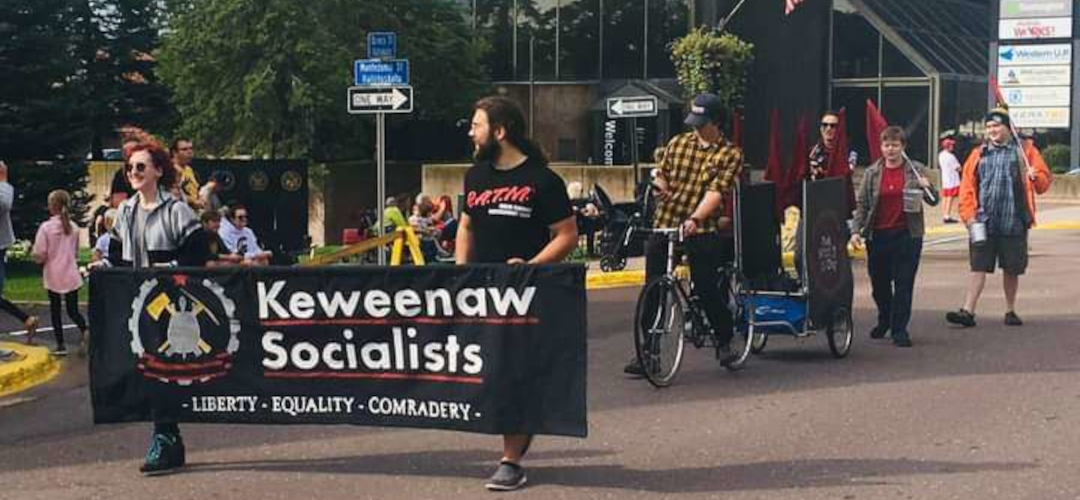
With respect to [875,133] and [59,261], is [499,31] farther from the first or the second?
[875,133]

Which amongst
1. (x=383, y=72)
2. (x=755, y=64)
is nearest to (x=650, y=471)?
(x=383, y=72)

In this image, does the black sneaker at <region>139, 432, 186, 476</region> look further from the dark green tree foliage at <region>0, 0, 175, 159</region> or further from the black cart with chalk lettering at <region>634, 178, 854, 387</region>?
the dark green tree foliage at <region>0, 0, 175, 159</region>

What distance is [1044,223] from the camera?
102 feet

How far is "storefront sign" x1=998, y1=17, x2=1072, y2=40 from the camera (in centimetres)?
4241

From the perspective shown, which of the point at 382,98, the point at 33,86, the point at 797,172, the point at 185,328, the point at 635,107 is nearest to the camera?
the point at 185,328

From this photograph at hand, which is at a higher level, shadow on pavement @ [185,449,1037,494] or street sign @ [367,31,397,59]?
street sign @ [367,31,397,59]

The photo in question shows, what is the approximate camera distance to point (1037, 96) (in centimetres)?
4297

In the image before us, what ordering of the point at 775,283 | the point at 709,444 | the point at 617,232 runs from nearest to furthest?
1. the point at 709,444
2. the point at 775,283
3. the point at 617,232

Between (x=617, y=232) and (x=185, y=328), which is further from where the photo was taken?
(x=617, y=232)

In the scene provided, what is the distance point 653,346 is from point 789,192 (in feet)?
8.03

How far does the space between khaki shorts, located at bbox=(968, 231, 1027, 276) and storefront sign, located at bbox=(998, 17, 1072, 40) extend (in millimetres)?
30604

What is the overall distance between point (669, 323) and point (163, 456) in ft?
12.0

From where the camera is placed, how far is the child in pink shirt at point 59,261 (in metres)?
13.6

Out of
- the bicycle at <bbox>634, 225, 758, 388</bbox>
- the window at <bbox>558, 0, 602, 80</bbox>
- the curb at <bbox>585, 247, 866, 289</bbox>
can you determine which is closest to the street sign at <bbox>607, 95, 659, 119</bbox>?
the curb at <bbox>585, 247, 866, 289</bbox>
